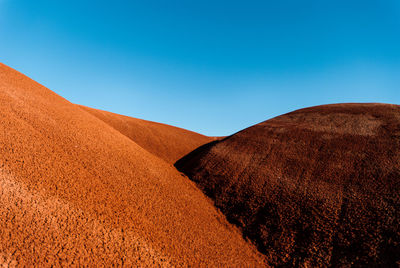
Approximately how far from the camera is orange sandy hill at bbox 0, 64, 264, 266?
12.7 ft

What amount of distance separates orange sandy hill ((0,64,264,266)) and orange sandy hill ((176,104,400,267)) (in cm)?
120

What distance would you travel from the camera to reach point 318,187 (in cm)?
816

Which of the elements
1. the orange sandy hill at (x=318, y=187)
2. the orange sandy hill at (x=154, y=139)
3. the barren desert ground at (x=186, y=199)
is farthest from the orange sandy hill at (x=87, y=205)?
the orange sandy hill at (x=154, y=139)

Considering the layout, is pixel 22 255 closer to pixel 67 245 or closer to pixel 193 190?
pixel 67 245

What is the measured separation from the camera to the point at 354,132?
11.3m

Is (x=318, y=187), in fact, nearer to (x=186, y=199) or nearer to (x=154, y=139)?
(x=186, y=199)

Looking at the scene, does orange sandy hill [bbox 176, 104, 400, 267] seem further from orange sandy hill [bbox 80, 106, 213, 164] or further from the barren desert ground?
orange sandy hill [bbox 80, 106, 213, 164]

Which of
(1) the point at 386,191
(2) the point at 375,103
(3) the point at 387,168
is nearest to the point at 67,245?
(1) the point at 386,191

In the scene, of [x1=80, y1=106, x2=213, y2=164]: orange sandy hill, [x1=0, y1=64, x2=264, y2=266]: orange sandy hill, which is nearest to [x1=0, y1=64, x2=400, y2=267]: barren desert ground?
[x1=0, y1=64, x2=264, y2=266]: orange sandy hill

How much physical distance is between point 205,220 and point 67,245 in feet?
14.8

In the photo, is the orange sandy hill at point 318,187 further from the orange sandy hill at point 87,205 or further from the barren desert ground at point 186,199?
the orange sandy hill at point 87,205

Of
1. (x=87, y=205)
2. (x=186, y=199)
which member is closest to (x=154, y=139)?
(x=186, y=199)

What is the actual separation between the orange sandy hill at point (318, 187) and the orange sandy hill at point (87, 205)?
120cm

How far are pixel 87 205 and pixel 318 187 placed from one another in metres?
8.45
